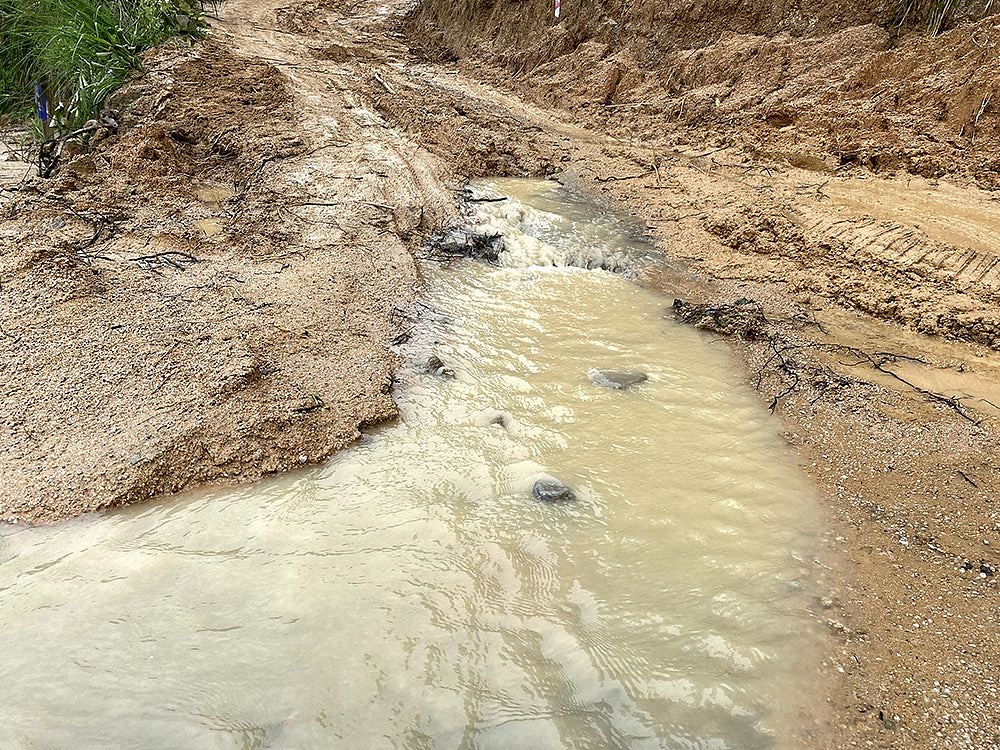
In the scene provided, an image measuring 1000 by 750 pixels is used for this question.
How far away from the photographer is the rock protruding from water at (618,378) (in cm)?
387

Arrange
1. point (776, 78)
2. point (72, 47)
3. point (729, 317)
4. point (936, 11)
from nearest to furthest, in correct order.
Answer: point (729, 317) < point (936, 11) < point (72, 47) < point (776, 78)

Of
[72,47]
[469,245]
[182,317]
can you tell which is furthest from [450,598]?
[72,47]

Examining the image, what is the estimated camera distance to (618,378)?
3953 millimetres

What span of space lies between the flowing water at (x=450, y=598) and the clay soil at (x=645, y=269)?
0.22 meters

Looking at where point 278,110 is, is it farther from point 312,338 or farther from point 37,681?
point 37,681

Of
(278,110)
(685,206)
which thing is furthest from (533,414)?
(278,110)

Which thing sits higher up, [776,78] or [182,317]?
[776,78]

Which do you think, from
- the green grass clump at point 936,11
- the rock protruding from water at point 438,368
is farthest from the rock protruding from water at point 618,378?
the green grass clump at point 936,11

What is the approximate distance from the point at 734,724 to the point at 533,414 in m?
1.84

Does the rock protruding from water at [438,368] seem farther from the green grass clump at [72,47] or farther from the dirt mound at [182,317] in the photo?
the green grass clump at [72,47]

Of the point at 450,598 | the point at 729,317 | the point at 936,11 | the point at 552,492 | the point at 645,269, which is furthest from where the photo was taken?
the point at 936,11

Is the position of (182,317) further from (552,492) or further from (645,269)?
(645,269)

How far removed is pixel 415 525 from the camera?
9.05 ft

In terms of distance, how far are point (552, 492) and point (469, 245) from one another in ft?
10.6
